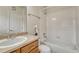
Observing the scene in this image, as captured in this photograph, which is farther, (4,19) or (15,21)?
(15,21)

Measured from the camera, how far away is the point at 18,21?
1.13 metres

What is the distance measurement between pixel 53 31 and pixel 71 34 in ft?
1.18

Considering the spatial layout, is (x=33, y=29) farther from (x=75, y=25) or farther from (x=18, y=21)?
(x=75, y=25)

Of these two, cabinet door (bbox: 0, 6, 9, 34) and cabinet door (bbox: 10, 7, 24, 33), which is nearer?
cabinet door (bbox: 0, 6, 9, 34)

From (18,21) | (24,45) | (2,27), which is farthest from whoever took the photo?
(18,21)

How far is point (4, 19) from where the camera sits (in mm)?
1004

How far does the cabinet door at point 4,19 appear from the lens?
962 mm

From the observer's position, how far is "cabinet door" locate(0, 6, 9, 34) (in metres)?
0.96

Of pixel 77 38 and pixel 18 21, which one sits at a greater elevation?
pixel 18 21

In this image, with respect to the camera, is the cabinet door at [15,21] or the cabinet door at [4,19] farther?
the cabinet door at [15,21]
